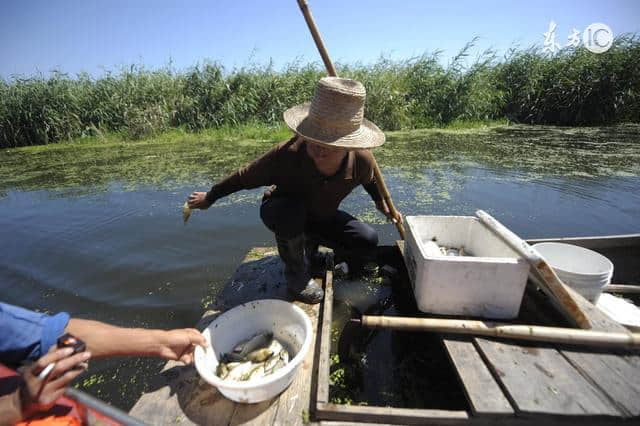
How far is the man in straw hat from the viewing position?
4.95ft

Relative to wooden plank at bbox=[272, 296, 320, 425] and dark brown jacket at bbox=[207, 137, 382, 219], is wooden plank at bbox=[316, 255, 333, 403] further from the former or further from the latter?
dark brown jacket at bbox=[207, 137, 382, 219]

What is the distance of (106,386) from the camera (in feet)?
5.56

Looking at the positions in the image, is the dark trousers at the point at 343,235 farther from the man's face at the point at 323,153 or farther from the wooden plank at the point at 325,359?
the wooden plank at the point at 325,359

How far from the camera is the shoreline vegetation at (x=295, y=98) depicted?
27.5ft

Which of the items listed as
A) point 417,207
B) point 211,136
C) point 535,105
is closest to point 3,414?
point 417,207

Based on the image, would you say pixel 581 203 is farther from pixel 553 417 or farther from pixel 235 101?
pixel 235 101

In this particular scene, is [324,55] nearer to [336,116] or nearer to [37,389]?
[336,116]

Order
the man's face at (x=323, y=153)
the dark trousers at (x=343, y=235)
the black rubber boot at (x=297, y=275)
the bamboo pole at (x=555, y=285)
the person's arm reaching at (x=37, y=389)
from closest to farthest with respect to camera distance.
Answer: the person's arm reaching at (x=37, y=389), the bamboo pole at (x=555, y=285), the man's face at (x=323, y=153), the black rubber boot at (x=297, y=275), the dark trousers at (x=343, y=235)

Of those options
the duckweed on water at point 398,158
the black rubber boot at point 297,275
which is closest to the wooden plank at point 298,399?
the black rubber boot at point 297,275

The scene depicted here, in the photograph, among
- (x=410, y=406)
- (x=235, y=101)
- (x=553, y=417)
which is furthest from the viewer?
(x=235, y=101)

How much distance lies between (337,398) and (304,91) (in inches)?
339

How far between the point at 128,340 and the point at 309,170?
3.67 ft

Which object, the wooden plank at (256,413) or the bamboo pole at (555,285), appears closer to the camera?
the wooden plank at (256,413)

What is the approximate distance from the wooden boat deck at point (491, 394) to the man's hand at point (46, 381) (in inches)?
18.6
